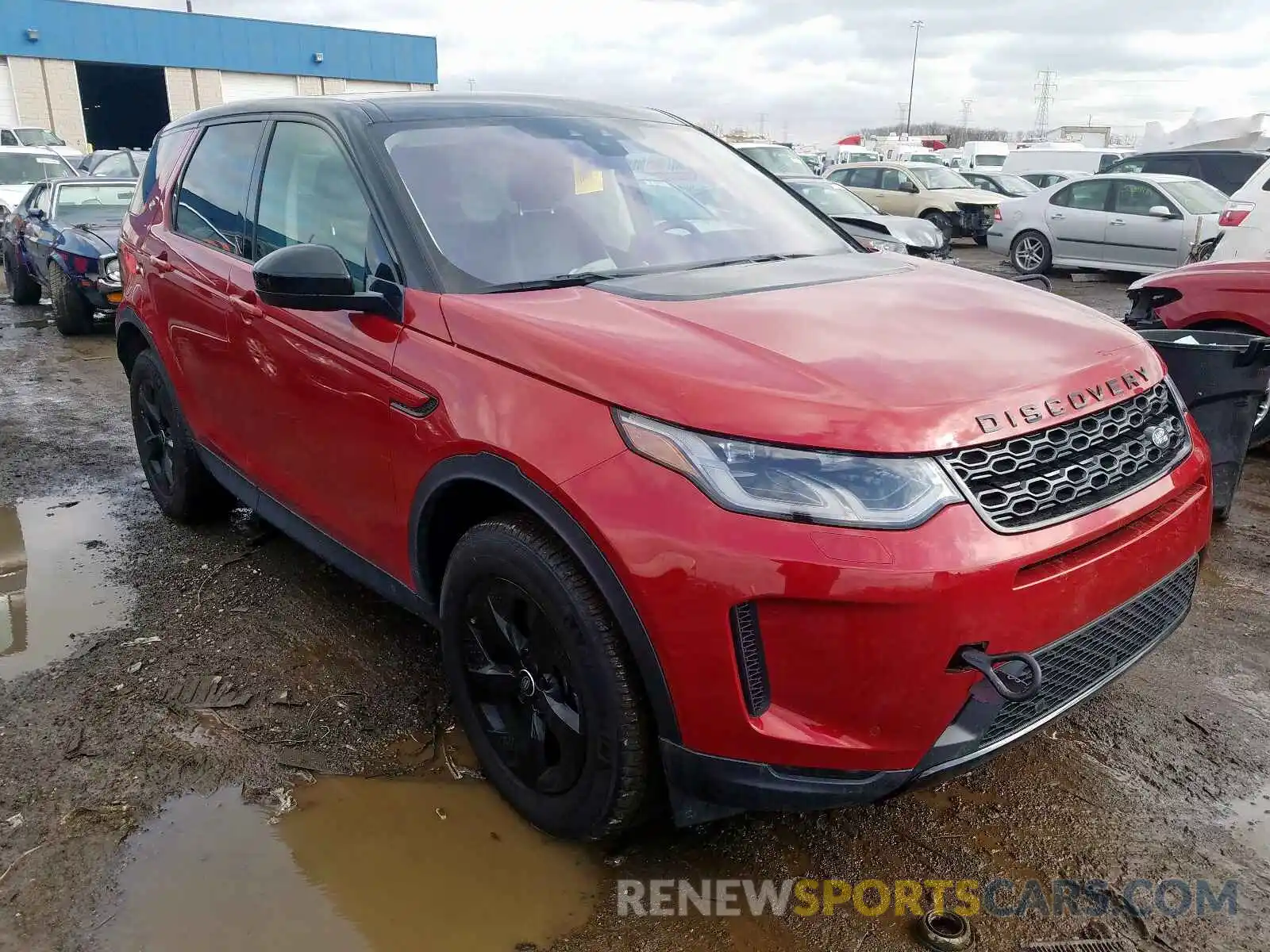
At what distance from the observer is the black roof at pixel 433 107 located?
289 centimetres

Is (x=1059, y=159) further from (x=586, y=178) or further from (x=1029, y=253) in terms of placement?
(x=586, y=178)

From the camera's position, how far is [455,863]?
7.75 feet

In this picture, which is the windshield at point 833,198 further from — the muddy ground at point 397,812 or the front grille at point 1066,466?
the front grille at point 1066,466

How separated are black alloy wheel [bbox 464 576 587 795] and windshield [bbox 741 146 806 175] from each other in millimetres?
14727

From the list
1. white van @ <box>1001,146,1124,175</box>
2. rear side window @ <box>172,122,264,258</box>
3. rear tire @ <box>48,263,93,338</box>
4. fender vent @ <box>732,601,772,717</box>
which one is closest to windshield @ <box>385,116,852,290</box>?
rear side window @ <box>172,122,264,258</box>

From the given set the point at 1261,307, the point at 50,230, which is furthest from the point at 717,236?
the point at 50,230

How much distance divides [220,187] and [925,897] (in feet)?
10.9

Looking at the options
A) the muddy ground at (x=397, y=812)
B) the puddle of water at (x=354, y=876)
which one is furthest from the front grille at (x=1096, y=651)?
the puddle of water at (x=354, y=876)

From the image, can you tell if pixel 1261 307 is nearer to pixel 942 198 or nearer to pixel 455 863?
pixel 455 863

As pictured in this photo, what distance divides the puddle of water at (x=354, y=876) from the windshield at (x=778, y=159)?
48.8 ft

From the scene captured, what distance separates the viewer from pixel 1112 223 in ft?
42.8

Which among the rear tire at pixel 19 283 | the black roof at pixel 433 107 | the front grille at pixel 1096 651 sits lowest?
the rear tire at pixel 19 283

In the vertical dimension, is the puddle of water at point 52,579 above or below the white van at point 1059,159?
below

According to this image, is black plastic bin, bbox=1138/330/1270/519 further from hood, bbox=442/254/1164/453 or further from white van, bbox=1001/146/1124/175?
white van, bbox=1001/146/1124/175
